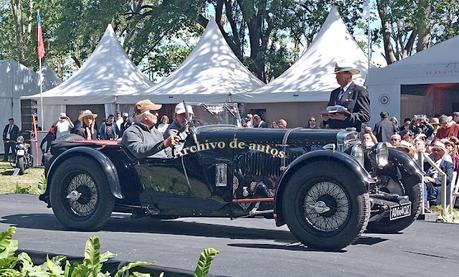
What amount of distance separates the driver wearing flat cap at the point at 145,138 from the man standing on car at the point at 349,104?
1.61m

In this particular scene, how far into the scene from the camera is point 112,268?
220 inches

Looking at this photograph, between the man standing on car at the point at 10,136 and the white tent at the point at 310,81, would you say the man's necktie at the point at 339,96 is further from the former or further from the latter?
the man standing on car at the point at 10,136

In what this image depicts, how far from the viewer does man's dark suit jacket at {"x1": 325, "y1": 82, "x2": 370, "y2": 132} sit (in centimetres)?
736

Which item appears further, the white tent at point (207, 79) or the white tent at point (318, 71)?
the white tent at point (207, 79)

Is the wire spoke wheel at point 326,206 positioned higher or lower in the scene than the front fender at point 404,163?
lower

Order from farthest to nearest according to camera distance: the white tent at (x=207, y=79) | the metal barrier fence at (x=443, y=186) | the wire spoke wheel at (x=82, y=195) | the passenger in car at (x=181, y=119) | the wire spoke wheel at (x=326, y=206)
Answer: the white tent at (x=207, y=79) → the metal barrier fence at (x=443, y=186) → the wire spoke wheel at (x=82, y=195) → the passenger in car at (x=181, y=119) → the wire spoke wheel at (x=326, y=206)

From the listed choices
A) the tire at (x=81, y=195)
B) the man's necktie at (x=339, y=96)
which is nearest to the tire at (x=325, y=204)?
the man's necktie at (x=339, y=96)

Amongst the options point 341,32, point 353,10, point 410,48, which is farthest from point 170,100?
point 410,48

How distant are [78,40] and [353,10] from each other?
11.8 m

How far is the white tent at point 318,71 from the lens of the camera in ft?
65.3

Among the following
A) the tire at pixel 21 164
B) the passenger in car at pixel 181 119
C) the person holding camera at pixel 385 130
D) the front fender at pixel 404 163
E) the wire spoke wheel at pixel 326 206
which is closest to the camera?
the wire spoke wheel at pixel 326 206

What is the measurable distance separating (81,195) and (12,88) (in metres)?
20.2

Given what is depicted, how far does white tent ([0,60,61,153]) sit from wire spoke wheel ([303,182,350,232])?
2194 cm

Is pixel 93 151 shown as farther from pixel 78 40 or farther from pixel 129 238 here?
pixel 78 40
